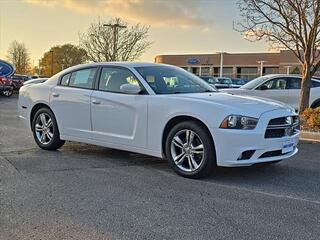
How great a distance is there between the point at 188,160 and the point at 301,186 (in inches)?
57.9

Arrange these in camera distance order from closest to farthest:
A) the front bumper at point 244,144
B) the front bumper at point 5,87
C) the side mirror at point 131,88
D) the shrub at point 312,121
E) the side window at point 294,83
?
the front bumper at point 244,144
the side mirror at point 131,88
the shrub at point 312,121
the side window at point 294,83
the front bumper at point 5,87

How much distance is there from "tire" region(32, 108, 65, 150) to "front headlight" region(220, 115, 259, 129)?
3394 mm

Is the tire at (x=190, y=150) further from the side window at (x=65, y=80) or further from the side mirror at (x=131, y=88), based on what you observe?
the side window at (x=65, y=80)

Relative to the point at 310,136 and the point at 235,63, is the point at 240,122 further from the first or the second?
the point at 235,63

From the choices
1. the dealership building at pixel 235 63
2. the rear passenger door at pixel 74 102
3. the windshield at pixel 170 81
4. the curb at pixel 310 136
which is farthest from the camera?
the dealership building at pixel 235 63

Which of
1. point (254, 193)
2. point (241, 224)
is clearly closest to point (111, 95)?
point (254, 193)

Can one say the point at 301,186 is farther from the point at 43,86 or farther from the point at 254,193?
the point at 43,86

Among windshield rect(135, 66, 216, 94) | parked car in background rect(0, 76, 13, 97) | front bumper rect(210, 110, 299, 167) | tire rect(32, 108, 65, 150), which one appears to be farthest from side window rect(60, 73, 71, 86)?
parked car in background rect(0, 76, 13, 97)

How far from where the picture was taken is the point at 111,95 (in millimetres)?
7027

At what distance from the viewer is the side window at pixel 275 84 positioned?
50.1 feet

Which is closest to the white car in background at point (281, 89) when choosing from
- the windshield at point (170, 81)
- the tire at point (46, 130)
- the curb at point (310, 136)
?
the curb at point (310, 136)

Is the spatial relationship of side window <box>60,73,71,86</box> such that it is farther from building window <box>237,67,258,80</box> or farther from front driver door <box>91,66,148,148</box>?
building window <box>237,67,258,80</box>

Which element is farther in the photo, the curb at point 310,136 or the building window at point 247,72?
the building window at point 247,72

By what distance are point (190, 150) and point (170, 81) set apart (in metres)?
1.31
